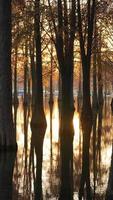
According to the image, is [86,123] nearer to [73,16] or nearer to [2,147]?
[73,16]

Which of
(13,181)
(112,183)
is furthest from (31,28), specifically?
(112,183)

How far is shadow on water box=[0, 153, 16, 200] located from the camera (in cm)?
1041

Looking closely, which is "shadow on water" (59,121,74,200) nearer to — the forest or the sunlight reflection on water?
the forest

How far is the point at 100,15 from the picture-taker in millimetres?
32469

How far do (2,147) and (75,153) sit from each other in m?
2.23

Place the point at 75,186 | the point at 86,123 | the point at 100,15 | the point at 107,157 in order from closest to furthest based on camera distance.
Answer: the point at 75,186 → the point at 107,157 → the point at 86,123 → the point at 100,15

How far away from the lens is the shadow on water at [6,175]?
10414mm

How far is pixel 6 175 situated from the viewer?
1241 centimetres

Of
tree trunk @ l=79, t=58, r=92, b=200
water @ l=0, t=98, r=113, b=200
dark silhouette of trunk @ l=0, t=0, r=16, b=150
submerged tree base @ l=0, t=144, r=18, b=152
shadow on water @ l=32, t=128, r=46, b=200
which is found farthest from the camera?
dark silhouette of trunk @ l=0, t=0, r=16, b=150

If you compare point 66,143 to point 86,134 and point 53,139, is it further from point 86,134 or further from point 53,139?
point 86,134

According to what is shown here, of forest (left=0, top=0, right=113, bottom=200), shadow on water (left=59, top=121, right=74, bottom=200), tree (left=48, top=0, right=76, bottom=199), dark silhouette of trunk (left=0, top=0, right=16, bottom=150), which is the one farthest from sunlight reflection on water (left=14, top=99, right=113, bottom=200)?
tree (left=48, top=0, right=76, bottom=199)

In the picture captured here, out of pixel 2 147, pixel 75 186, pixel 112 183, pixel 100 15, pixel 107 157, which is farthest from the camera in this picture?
pixel 100 15

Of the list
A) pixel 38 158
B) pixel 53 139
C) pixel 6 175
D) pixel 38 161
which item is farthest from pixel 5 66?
pixel 6 175

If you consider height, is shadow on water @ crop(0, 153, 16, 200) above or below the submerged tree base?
below
